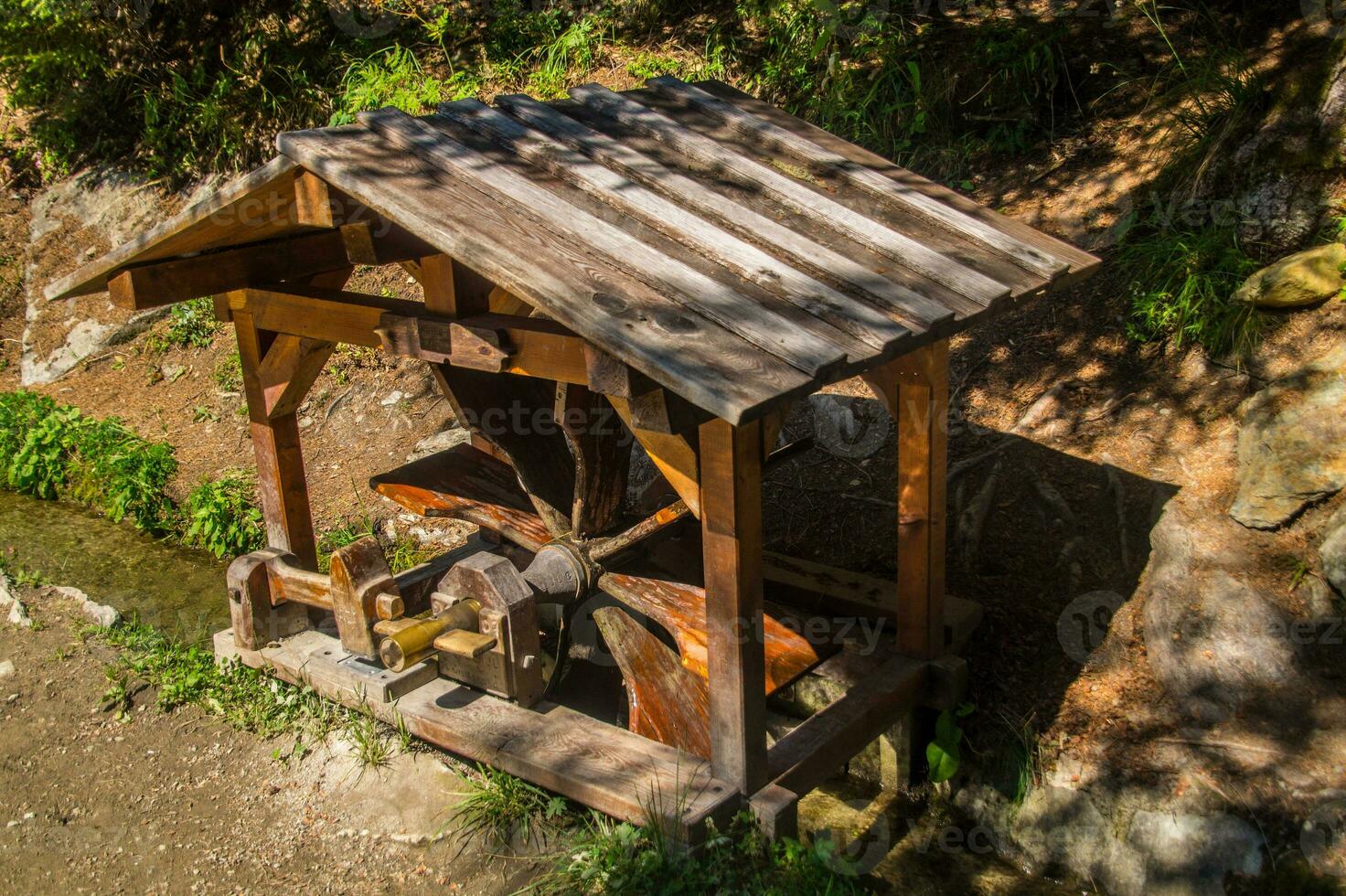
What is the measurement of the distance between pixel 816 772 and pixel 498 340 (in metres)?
1.77

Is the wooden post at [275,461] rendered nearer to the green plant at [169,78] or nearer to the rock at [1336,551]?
the rock at [1336,551]

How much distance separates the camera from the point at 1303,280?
16.5 feet

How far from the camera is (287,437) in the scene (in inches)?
197

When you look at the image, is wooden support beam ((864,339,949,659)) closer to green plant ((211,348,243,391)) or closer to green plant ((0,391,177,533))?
green plant ((0,391,177,533))

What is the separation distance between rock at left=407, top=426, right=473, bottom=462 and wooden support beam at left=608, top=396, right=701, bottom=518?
4.13m

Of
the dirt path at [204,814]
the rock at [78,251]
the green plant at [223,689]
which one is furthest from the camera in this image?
the rock at [78,251]

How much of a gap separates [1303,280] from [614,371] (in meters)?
3.64

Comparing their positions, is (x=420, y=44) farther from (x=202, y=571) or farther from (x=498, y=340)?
(x=498, y=340)

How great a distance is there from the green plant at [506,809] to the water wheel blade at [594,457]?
1117 mm

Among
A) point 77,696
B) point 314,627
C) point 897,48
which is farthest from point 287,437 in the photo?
point 897,48

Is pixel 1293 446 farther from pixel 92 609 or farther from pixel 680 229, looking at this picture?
pixel 92 609

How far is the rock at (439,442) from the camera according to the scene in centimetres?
741

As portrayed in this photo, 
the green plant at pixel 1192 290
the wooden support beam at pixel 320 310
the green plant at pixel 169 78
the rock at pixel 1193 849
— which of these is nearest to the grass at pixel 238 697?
the wooden support beam at pixel 320 310

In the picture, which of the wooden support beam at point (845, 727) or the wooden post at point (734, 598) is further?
the wooden support beam at point (845, 727)
